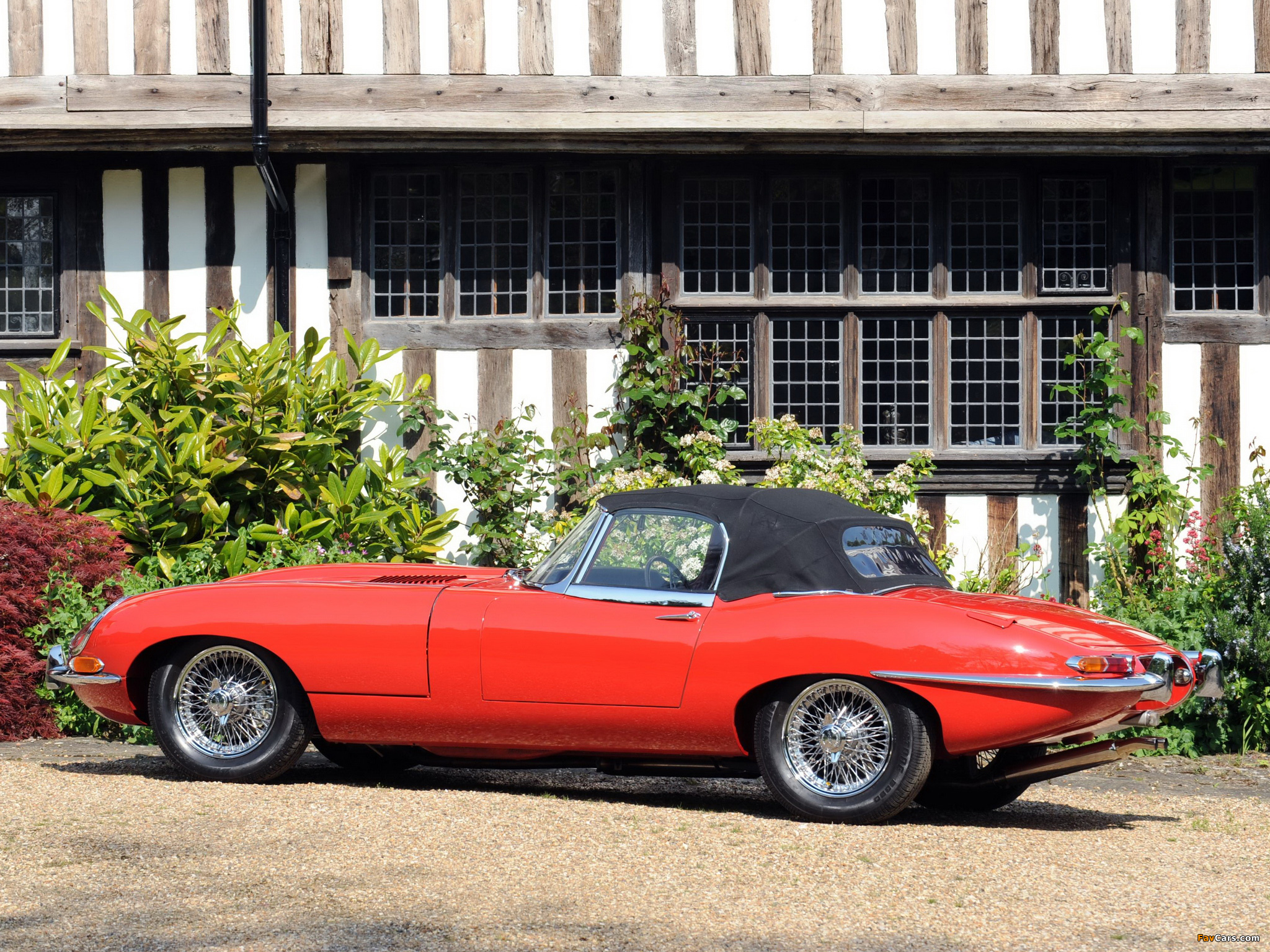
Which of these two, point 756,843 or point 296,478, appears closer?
point 756,843

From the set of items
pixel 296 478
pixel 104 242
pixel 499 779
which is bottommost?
pixel 499 779

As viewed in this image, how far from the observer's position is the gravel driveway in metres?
4.01

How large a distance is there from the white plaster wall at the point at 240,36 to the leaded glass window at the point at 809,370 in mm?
4226

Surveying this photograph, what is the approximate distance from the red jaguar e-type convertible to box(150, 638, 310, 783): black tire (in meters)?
0.01

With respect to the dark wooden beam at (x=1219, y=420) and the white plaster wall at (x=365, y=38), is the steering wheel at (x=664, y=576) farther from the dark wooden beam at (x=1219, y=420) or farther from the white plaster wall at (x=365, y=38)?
the dark wooden beam at (x=1219, y=420)

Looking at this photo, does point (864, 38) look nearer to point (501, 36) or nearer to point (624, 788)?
point (501, 36)

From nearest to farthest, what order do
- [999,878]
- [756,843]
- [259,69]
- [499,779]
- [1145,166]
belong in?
1. [999,878]
2. [756,843]
3. [499,779]
4. [259,69]
5. [1145,166]

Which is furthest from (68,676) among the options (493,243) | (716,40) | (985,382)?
(985,382)

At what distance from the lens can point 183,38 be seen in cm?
984

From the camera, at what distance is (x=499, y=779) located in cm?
683

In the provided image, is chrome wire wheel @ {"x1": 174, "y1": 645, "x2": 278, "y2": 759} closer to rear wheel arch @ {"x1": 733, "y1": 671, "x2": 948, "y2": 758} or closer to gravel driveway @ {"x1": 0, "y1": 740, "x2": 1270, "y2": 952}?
gravel driveway @ {"x1": 0, "y1": 740, "x2": 1270, "y2": 952}

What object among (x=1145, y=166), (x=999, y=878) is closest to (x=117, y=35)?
(x=1145, y=166)

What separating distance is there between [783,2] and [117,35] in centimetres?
470

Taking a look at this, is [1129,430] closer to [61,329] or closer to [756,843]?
[756,843]
